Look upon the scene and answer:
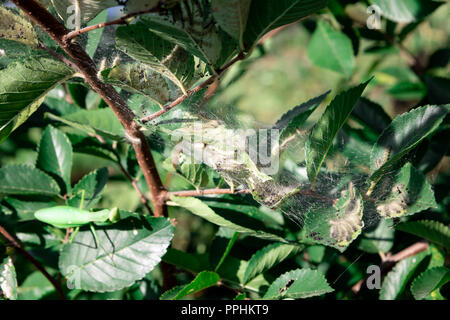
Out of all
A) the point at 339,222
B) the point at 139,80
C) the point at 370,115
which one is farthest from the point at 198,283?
the point at 370,115

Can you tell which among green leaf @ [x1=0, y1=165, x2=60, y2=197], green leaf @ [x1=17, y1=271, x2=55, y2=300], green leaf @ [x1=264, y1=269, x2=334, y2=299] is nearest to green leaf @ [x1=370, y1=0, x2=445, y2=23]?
green leaf @ [x1=264, y1=269, x2=334, y2=299]

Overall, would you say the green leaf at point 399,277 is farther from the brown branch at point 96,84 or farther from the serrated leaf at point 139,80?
the serrated leaf at point 139,80

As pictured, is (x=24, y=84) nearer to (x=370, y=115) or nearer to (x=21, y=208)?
(x=21, y=208)

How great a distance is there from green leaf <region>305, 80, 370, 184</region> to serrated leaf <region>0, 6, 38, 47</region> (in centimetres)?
44

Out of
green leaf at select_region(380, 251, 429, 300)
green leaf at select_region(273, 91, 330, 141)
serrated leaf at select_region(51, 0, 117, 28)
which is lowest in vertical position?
green leaf at select_region(380, 251, 429, 300)

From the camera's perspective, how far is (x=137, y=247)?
75 cm

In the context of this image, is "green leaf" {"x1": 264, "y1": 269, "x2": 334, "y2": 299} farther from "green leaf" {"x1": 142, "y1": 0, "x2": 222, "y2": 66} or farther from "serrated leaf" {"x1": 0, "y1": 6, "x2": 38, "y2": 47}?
"serrated leaf" {"x1": 0, "y1": 6, "x2": 38, "y2": 47}

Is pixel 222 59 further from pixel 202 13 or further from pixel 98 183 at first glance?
pixel 98 183

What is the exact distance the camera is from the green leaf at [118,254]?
2.40 feet

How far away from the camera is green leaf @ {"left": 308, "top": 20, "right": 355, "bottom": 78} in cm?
125

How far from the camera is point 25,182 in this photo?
2.87 ft

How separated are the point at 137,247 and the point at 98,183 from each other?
216mm

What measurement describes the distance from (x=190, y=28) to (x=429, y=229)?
636 millimetres
